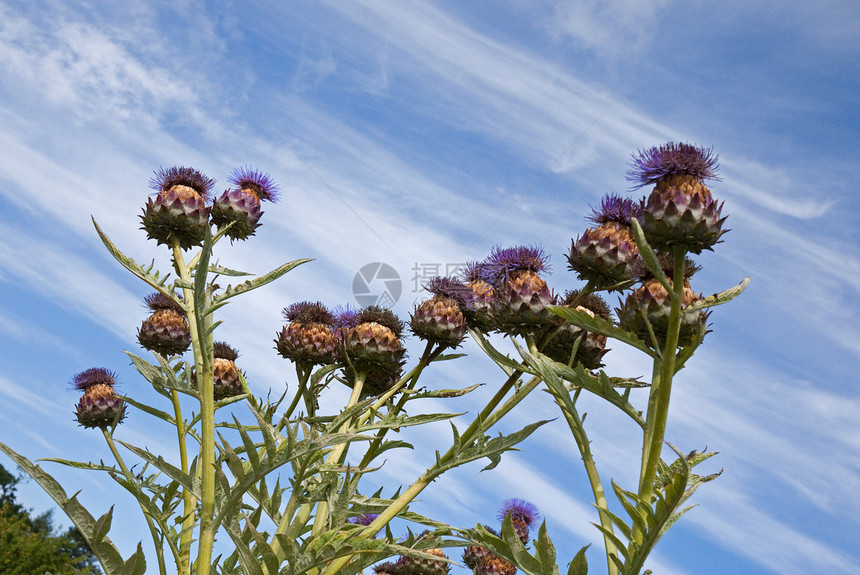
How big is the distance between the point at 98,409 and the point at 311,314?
2681 millimetres

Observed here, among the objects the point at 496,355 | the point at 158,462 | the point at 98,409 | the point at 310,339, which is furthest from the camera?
the point at 98,409

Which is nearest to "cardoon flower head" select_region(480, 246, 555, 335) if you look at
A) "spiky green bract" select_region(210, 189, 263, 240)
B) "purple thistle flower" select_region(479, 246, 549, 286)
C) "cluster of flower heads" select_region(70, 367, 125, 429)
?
"purple thistle flower" select_region(479, 246, 549, 286)

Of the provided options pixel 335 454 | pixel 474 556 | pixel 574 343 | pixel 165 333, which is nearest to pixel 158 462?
pixel 335 454

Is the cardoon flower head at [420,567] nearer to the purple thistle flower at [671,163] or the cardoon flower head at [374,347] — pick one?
the cardoon flower head at [374,347]

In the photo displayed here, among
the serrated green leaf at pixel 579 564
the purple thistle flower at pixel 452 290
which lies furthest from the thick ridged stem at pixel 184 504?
the serrated green leaf at pixel 579 564

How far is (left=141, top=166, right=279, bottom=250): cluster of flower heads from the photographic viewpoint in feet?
16.6

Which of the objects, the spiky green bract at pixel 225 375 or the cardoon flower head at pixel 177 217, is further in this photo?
the spiky green bract at pixel 225 375

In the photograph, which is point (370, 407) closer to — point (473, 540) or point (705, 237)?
point (473, 540)

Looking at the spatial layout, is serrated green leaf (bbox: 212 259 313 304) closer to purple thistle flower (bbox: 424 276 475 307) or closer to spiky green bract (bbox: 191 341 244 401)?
purple thistle flower (bbox: 424 276 475 307)

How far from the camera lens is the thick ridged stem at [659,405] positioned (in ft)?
10.3

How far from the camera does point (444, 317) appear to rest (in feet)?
15.0

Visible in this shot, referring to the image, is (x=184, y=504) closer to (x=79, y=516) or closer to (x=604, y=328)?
(x=79, y=516)

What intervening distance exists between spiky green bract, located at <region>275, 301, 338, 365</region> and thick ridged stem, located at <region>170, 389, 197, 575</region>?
0.80 m

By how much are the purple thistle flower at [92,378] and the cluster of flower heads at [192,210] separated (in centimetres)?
265
